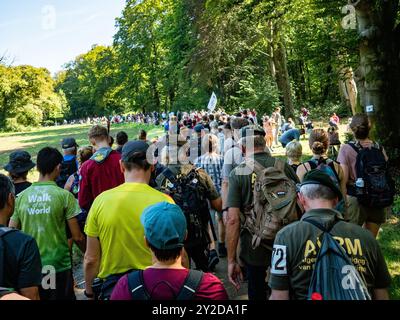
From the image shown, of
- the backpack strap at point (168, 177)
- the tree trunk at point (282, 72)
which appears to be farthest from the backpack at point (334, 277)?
the tree trunk at point (282, 72)

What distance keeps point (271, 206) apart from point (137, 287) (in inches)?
62.5

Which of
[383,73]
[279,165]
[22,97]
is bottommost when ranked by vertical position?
[279,165]

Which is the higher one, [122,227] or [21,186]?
[21,186]

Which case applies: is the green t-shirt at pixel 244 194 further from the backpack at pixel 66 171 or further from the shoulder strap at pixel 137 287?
the backpack at pixel 66 171

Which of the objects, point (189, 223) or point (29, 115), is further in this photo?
point (29, 115)

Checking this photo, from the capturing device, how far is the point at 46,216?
3742mm

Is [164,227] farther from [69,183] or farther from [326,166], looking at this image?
[69,183]

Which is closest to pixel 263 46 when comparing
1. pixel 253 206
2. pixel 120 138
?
pixel 120 138

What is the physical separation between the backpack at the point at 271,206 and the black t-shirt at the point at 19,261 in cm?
184

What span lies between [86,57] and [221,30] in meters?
72.3

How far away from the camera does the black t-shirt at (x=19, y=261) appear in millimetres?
2496

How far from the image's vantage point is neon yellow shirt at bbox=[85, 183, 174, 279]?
9.57 feet

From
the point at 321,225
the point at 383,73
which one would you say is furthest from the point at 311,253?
the point at 383,73
